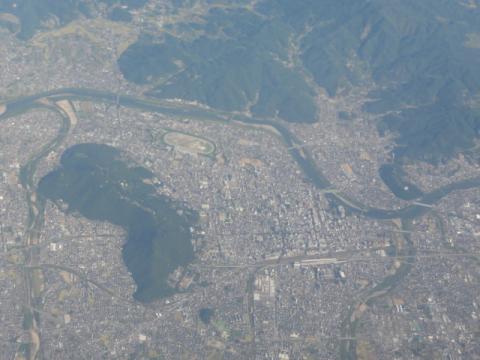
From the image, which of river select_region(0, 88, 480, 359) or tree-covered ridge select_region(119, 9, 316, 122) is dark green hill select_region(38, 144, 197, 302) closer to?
river select_region(0, 88, 480, 359)

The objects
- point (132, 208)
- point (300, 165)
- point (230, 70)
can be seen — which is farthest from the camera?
point (230, 70)

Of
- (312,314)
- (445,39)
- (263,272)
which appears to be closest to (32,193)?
(263,272)

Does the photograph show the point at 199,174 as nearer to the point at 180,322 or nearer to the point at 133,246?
the point at 133,246

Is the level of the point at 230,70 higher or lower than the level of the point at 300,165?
higher

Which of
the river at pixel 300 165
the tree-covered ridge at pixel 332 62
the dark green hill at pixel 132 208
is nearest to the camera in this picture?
the dark green hill at pixel 132 208

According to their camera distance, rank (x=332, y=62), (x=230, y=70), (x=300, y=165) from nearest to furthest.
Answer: (x=300, y=165)
(x=230, y=70)
(x=332, y=62)

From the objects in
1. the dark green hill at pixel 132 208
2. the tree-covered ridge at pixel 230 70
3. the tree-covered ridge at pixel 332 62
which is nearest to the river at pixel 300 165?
the tree-covered ridge at pixel 230 70

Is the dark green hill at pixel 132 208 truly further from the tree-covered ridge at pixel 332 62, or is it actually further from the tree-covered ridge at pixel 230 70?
the tree-covered ridge at pixel 332 62

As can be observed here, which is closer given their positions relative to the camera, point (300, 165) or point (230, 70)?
point (300, 165)

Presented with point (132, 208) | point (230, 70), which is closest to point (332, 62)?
point (230, 70)

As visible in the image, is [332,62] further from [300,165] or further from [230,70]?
[300,165]

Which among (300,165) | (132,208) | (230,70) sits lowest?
(300,165)

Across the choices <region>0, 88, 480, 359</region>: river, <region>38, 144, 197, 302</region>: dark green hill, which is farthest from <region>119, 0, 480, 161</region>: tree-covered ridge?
<region>38, 144, 197, 302</region>: dark green hill
